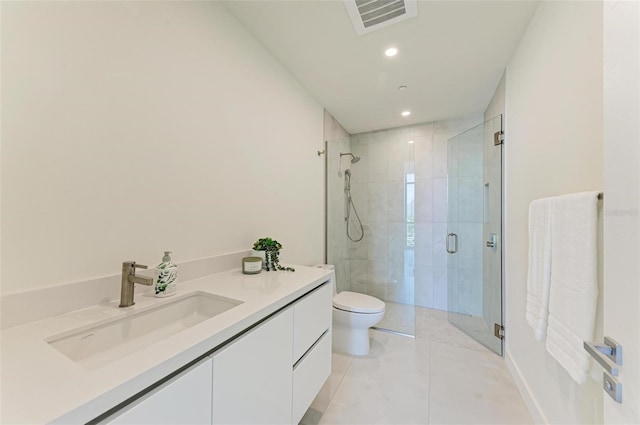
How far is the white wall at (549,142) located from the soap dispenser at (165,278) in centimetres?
171

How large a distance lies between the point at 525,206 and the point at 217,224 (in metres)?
1.95

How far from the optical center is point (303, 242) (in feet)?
7.44

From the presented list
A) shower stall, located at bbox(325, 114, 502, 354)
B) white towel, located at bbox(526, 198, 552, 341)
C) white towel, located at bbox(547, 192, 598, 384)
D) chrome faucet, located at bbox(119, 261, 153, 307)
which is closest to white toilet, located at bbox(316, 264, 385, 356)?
shower stall, located at bbox(325, 114, 502, 354)

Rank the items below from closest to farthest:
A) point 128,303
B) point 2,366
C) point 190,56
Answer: point 2,366 → point 128,303 → point 190,56

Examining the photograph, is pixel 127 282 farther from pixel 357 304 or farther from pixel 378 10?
pixel 378 10

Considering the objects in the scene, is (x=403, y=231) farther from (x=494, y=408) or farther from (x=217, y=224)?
(x=217, y=224)

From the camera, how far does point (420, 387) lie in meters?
1.74

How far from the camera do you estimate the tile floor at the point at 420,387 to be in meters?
1.49

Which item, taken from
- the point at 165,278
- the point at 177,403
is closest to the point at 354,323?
the point at 165,278

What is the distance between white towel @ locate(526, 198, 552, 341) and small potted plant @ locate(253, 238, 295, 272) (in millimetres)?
1265

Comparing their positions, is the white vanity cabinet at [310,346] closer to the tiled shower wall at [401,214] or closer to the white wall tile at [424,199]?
the tiled shower wall at [401,214]

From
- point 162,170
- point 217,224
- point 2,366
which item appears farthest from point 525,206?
point 2,366

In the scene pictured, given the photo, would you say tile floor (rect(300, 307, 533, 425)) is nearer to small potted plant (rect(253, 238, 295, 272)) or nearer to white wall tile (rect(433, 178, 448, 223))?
small potted plant (rect(253, 238, 295, 272))

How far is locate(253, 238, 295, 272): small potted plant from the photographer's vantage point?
1544 millimetres
